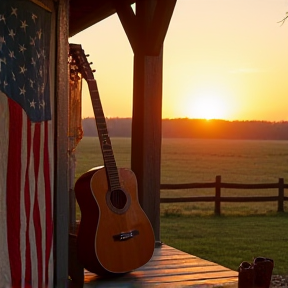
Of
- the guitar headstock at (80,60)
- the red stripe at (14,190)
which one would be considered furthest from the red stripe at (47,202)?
the guitar headstock at (80,60)

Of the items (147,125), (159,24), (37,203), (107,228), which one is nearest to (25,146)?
(37,203)

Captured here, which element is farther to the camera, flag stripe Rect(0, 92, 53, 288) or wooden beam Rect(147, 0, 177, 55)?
wooden beam Rect(147, 0, 177, 55)

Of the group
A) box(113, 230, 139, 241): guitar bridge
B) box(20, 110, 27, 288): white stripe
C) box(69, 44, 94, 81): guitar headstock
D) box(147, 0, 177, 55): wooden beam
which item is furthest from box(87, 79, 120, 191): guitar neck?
box(20, 110, 27, 288): white stripe

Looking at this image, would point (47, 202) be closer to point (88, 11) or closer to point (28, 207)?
point (28, 207)

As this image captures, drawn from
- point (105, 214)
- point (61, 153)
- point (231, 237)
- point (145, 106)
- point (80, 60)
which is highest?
point (80, 60)

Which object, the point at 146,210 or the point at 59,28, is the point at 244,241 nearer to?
the point at 146,210

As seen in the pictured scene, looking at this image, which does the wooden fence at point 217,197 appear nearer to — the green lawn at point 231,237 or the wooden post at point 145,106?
the green lawn at point 231,237

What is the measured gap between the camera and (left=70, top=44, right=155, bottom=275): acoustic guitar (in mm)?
5938

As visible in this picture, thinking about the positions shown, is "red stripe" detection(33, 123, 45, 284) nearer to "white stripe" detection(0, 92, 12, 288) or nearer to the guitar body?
"white stripe" detection(0, 92, 12, 288)

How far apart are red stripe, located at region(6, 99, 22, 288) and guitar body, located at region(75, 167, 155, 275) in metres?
1.39

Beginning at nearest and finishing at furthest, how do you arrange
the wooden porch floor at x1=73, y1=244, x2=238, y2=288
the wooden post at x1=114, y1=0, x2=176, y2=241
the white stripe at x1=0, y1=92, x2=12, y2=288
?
1. the white stripe at x1=0, y1=92, x2=12, y2=288
2. the wooden porch floor at x1=73, y1=244, x2=238, y2=288
3. the wooden post at x1=114, y1=0, x2=176, y2=241

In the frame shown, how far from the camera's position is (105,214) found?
19.6 ft

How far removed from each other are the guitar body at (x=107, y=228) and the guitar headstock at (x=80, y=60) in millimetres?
798

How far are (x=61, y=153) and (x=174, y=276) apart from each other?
162cm
